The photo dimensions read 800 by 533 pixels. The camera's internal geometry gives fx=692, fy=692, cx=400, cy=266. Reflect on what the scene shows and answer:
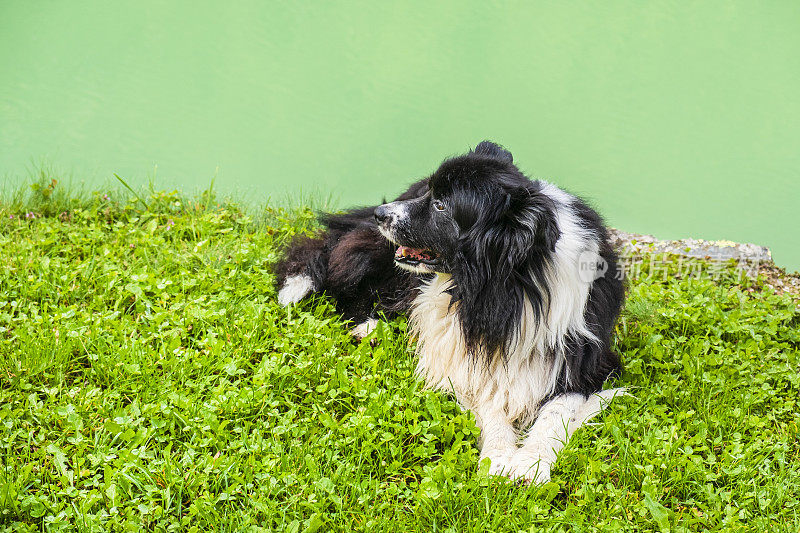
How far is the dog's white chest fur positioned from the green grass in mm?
115

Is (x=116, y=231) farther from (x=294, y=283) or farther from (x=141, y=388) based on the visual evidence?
(x=141, y=388)

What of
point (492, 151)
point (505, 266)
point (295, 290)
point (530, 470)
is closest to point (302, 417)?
point (295, 290)

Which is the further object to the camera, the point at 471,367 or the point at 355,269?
the point at 355,269

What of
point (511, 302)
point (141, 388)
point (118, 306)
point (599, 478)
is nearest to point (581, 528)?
point (599, 478)

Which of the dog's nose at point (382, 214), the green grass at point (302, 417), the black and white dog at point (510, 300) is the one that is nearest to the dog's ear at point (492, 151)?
the black and white dog at point (510, 300)

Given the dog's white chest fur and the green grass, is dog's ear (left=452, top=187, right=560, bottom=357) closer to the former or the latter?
the dog's white chest fur

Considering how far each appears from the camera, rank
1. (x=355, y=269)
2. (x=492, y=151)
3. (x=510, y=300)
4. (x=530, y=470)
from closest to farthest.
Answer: (x=530, y=470)
(x=510, y=300)
(x=492, y=151)
(x=355, y=269)

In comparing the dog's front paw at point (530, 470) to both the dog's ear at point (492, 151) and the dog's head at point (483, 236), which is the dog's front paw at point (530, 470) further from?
the dog's ear at point (492, 151)

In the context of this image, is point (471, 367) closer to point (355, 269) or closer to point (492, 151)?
point (355, 269)

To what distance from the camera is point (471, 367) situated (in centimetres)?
306

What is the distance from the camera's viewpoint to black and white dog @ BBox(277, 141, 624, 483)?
8.84 ft

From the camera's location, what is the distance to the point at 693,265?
4.66m

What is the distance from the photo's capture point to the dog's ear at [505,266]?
2631mm

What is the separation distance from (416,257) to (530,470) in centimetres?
100
